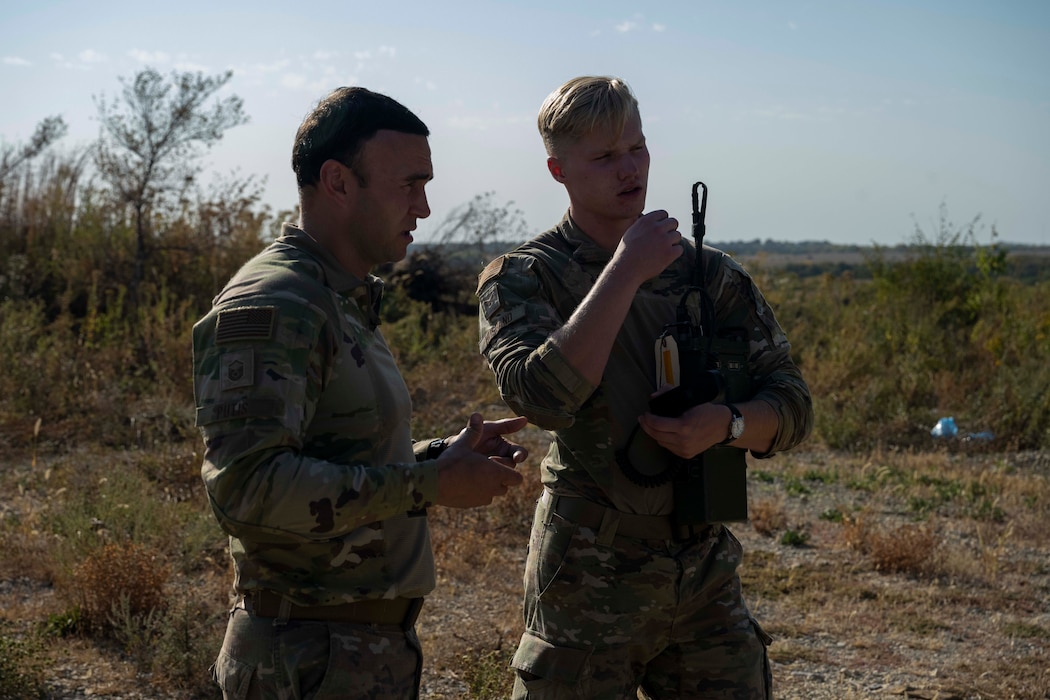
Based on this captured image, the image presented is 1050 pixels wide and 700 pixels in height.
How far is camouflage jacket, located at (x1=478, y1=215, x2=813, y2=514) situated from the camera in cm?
247

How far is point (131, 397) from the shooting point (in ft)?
30.0

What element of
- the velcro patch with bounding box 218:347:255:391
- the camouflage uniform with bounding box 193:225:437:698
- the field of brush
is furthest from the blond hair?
the field of brush

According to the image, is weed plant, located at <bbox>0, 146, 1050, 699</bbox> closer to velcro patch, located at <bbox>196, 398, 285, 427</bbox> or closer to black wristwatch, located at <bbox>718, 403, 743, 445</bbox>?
black wristwatch, located at <bbox>718, 403, 743, 445</bbox>

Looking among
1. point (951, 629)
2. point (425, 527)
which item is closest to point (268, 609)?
point (425, 527)

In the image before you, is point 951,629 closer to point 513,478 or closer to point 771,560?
point 771,560

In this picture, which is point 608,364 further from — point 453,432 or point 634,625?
point 453,432

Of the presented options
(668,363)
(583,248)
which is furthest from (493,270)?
(668,363)

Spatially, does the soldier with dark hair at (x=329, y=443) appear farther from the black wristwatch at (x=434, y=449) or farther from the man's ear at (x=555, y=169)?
the man's ear at (x=555, y=169)

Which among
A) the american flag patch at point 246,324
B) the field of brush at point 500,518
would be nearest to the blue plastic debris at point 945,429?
the field of brush at point 500,518

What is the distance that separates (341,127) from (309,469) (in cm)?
75

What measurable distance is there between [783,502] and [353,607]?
6.20 meters

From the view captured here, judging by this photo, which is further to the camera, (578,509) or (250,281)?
(578,509)

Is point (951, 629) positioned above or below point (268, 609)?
below

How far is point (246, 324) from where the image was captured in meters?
1.91
